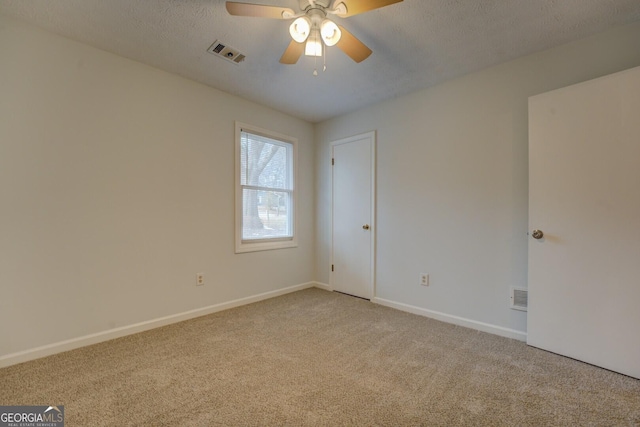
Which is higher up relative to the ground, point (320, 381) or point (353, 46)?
point (353, 46)

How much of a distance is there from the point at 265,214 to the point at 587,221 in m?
3.04

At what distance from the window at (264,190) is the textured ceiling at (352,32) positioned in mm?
796

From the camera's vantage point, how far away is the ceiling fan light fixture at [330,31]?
66.5 inches

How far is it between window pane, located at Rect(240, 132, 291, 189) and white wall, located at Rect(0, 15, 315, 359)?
8.9 inches

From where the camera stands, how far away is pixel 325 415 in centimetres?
147

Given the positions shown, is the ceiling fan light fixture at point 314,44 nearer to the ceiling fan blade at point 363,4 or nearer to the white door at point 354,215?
the ceiling fan blade at point 363,4

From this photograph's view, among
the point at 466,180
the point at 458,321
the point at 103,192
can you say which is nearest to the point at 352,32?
the point at 466,180

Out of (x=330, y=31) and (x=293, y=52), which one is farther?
(x=293, y=52)

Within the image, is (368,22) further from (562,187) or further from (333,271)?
(333,271)

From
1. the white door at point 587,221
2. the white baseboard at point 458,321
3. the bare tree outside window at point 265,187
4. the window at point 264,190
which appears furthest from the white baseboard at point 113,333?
the white door at point 587,221

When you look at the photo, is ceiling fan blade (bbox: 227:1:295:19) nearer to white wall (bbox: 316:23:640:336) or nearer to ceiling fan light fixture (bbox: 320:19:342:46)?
ceiling fan light fixture (bbox: 320:19:342:46)

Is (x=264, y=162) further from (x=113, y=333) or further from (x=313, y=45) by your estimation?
(x=113, y=333)

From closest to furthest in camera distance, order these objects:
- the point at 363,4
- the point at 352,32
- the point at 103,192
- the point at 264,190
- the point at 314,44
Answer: the point at 363,4, the point at 314,44, the point at 352,32, the point at 103,192, the point at 264,190

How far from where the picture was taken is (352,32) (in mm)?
2098
